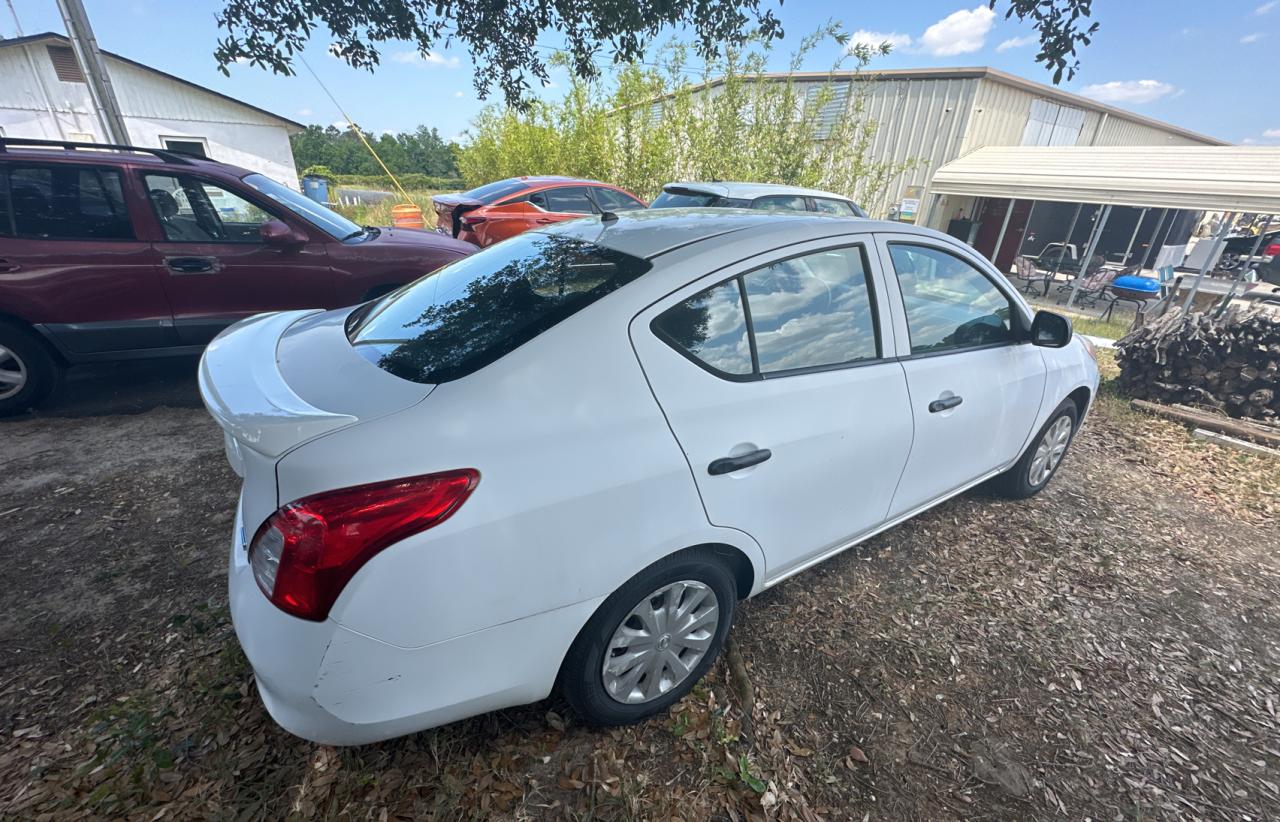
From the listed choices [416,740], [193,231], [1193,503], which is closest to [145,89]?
[193,231]

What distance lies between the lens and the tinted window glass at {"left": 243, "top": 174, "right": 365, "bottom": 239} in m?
4.26

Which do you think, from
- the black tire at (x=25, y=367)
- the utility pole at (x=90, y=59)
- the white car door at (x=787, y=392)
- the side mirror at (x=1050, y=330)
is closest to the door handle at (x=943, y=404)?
the white car door at (x=787, y=392)

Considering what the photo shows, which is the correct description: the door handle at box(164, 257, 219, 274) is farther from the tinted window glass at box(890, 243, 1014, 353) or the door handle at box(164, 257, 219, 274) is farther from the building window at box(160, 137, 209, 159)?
the building window at box(160, 137, 209, 159)

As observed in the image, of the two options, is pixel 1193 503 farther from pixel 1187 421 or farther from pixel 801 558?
pixel 801 558

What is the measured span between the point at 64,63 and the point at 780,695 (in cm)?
2535

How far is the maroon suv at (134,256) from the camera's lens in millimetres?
3551

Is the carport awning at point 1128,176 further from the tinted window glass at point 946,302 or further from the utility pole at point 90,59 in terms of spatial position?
the utility pole at point 90,59

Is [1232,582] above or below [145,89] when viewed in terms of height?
below

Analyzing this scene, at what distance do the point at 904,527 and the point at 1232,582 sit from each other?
1667 millimetres

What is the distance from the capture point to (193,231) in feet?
12.9

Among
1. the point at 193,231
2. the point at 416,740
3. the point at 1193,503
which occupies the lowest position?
the point at 1193,503

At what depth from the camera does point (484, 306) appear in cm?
184

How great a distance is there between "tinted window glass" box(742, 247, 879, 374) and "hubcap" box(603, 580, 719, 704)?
827 millimetres

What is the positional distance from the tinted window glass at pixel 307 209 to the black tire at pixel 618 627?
162 inches
